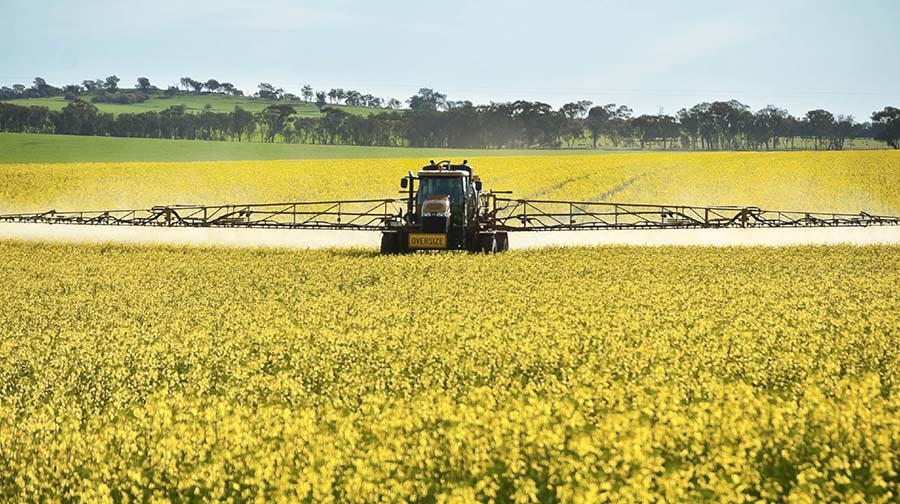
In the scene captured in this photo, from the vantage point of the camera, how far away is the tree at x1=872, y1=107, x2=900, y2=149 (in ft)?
422

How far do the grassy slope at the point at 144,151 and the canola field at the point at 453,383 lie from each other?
82705mm

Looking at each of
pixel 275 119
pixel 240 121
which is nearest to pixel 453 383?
pixel 240 121

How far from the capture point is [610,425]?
7805 millimetres

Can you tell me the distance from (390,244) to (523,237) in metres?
5.87

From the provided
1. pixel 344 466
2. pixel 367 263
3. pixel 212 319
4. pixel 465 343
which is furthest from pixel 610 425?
pixel 367 263

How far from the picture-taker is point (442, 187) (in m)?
29.9

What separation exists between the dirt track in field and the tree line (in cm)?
11855

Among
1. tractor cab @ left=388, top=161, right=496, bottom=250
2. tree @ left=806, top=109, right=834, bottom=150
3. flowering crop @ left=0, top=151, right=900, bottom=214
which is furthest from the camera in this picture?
tree @ left=806, top=109, right=834, bottom=150

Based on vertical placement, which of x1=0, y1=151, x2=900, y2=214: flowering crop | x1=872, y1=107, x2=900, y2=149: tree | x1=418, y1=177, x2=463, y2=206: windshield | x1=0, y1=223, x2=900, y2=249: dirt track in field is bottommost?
x1=0, y1=223, x2=900, y2=249: dirt track in field

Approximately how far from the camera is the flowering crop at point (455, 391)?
7.07m

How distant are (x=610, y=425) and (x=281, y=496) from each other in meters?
2.80

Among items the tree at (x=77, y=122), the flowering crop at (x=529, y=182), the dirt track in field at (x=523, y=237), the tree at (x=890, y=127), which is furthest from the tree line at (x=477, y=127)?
the dirt track in field at (x=523, y=237)

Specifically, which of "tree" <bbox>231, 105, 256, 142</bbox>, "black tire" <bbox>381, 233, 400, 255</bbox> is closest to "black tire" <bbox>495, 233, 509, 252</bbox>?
"black tire" <bbox>381, 233, 400, 255</bbox>

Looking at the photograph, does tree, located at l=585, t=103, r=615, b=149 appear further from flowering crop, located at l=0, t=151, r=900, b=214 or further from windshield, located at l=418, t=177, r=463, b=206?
windshield, located at l=418, t=177, r=463, b=206
